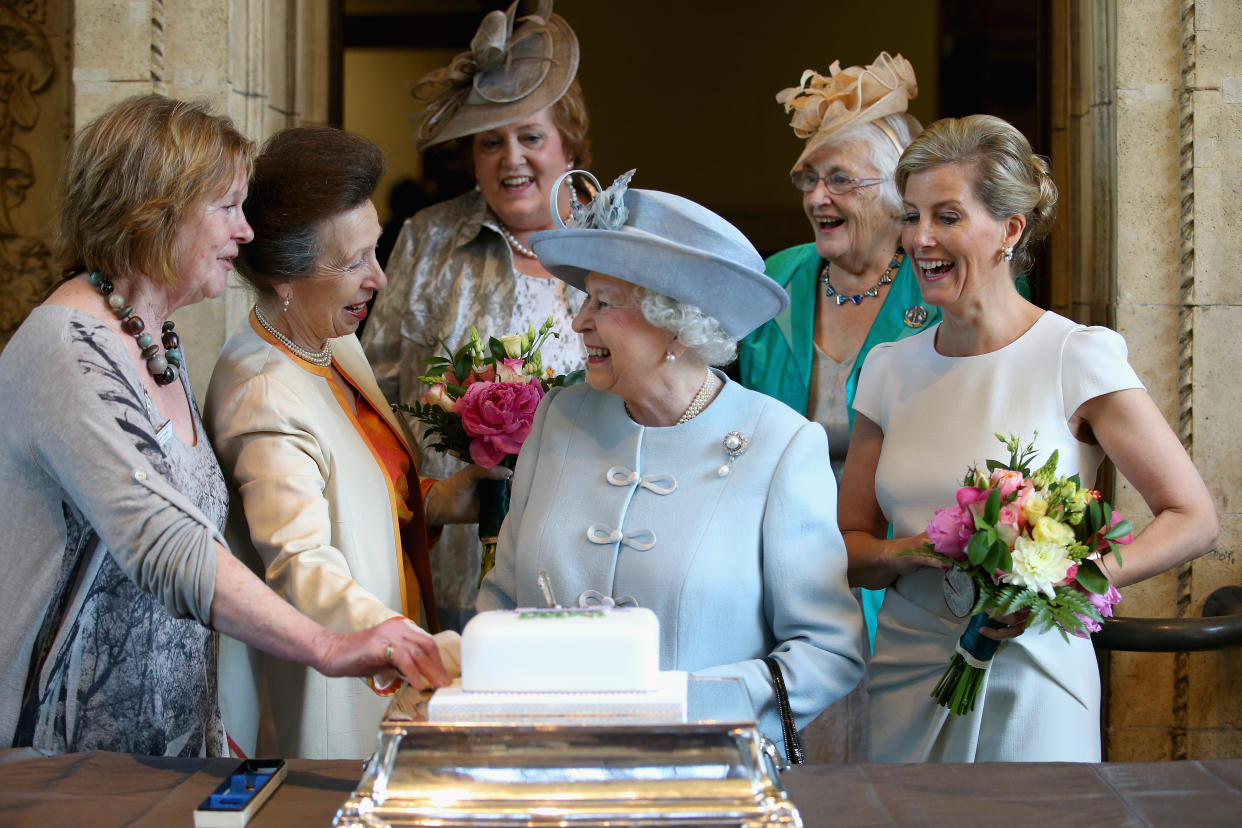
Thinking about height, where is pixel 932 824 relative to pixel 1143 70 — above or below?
below

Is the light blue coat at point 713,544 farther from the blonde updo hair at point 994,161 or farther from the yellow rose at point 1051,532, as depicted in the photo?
the blonde updo hair at point 994,161

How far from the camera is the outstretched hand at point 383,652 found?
1818 millimetres

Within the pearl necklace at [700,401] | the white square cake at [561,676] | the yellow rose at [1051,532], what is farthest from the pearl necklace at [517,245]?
the white square cake at [561,676]

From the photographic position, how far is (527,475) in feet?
8.16

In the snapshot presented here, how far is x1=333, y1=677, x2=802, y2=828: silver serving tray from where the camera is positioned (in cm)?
149

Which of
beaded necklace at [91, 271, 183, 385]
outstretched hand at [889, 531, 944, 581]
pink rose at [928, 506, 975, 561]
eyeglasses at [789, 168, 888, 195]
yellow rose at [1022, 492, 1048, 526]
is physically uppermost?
eyeglasses at [789, 168, 888, 195]

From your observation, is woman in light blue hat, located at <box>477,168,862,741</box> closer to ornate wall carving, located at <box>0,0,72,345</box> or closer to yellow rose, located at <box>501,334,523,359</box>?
yellow rose, located at <box>501,334,523,359</box>

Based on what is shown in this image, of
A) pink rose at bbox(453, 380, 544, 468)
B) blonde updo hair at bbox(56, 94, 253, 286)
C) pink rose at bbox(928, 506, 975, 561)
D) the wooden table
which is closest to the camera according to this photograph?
the wooden table

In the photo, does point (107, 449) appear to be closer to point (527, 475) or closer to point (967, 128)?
point (527, 475)

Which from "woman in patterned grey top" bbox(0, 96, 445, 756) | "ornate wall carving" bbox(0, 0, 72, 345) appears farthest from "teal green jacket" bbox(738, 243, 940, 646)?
"ornate wall carving" bbox(0, 0, 72, 345)

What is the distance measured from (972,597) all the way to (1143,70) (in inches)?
82.2

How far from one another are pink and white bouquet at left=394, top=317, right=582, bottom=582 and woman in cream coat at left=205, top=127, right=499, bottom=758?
213 mm

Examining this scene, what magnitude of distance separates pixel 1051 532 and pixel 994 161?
91cm

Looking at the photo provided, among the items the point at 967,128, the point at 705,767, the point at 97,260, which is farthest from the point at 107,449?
the point at 967,128
